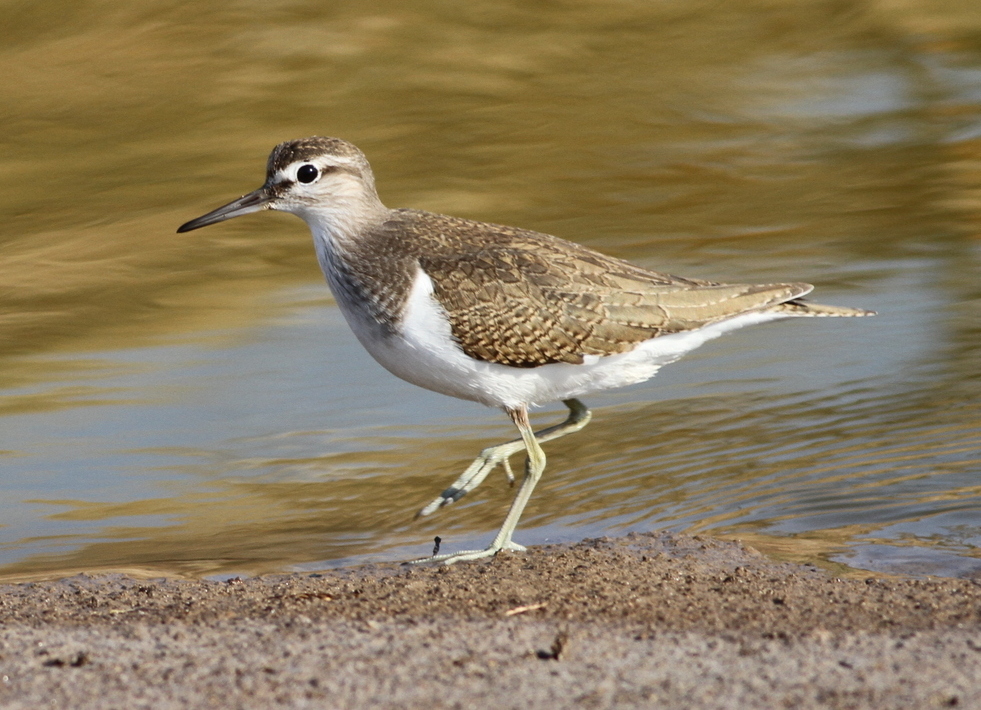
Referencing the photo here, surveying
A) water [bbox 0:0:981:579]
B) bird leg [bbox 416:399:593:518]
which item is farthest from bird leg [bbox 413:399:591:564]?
water [bbox 0:0:981:579]

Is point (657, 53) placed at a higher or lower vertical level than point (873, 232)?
higher

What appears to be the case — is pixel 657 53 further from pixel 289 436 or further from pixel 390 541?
pixel 390 541

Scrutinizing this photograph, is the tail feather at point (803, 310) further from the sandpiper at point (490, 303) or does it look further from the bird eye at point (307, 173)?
the bird eye at point (307, 173)

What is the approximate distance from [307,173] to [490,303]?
1449 mm

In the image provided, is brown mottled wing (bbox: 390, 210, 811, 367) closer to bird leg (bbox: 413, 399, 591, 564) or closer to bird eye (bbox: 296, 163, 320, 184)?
bird leg (bbox: 413, 399, 591, 564)

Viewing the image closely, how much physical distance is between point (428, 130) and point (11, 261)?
5182 millimetres

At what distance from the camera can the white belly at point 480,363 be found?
730 centimetres

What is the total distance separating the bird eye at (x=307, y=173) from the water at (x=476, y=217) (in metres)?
2.12

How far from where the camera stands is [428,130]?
53.8 ft

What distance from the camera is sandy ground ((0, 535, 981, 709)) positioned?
15.6 ft

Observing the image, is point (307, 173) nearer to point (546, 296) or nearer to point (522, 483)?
point (546, 296)

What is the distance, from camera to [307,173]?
7.98m

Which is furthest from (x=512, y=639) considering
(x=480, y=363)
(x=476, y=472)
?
(x=476, y=472)

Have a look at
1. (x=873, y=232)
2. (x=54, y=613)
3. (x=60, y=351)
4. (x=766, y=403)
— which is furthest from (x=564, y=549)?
(x=873, y=232)
